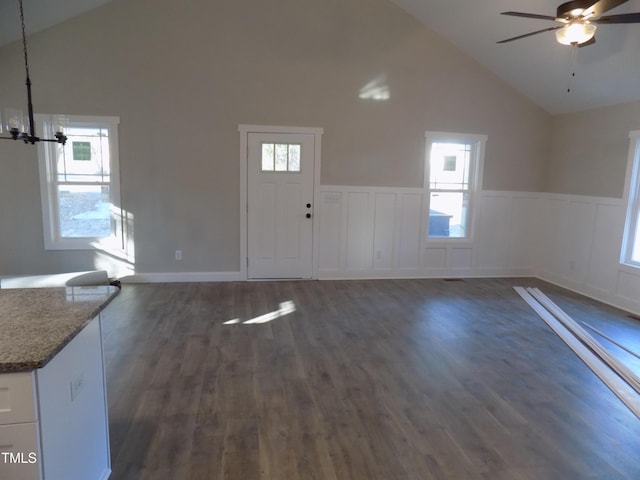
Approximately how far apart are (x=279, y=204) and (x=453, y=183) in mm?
2739

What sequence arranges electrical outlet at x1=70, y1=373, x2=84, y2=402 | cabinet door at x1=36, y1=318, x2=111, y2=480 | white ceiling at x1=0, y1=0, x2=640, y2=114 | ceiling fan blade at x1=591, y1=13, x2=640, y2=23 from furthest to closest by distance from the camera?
white ceiling at x1=0, y1=0, x2=640, y2=114
ceiling fan blade at x1=591, y1=13, x2=640, y2=23
electrical outlet at x1=70, y1=373, x2=84, y2=402
cabinet door at x1=36, y1=318, x2=111, y2=480

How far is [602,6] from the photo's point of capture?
2842mm

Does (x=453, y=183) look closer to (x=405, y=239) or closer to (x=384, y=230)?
(x=405, y=239)

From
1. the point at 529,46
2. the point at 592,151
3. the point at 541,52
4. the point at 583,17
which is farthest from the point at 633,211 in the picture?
the point at 583,17

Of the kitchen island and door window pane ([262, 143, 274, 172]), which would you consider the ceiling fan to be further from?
the kitchen island

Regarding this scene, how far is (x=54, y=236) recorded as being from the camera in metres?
5.21

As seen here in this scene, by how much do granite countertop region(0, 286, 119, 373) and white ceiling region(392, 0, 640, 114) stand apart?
15.6 feet

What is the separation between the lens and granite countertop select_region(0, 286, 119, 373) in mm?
1244

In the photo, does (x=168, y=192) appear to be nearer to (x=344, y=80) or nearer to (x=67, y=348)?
(x=344, y=80)

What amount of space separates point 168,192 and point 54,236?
5.11 ft

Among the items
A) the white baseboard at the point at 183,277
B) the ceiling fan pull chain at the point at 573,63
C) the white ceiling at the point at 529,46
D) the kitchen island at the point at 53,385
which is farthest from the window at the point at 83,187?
the ceiling fan pull chain at the point at 573,63

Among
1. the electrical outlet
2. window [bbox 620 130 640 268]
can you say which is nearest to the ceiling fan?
window [bbox 620 130 640 268]

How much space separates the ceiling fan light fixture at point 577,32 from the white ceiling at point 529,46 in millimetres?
831

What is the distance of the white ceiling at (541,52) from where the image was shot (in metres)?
4.18
